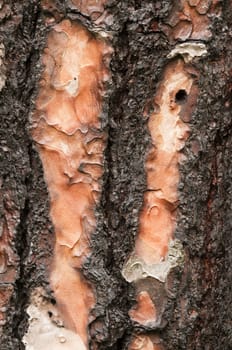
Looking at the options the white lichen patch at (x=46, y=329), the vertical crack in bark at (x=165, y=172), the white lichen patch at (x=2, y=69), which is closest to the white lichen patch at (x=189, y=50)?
the vertical crack in bark at (x=165, y=172)

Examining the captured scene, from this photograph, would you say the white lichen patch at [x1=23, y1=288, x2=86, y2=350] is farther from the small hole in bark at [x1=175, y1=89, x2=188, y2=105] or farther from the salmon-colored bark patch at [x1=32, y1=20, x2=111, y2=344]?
the small hole in bark at [x1=175, y1=89, x2=188, y2=105]

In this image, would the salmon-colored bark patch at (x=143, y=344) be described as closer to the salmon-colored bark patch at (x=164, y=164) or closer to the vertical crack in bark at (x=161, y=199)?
the vertical crack in bark at (x=161, y=199)

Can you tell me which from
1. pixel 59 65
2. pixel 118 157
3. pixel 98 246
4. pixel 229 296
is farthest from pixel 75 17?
pixel 229 296

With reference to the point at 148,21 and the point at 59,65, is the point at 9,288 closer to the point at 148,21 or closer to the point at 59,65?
the point at 59,65

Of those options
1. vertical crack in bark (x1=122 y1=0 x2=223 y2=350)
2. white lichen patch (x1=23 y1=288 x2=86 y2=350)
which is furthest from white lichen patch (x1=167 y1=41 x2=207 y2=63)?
white lichen patch (x1=23 y1=288 x2=86 y2=350)

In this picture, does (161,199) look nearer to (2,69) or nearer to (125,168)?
(125,168)

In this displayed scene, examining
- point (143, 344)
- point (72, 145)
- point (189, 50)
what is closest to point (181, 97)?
point (189, 50)
